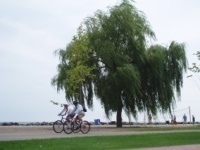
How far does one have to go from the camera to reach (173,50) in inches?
1409

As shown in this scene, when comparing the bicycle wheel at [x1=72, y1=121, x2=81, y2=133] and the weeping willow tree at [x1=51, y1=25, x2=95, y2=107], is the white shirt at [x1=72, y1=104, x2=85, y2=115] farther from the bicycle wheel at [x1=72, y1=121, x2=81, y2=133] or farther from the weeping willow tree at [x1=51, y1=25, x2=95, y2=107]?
the weeping willow tree at [x1=51, y1=25, x2=95, y2=107]

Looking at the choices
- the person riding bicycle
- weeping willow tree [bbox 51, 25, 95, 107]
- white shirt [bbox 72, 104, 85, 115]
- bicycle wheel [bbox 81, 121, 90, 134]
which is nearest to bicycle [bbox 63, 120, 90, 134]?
bicycle wheel [bbox 81, 121, 90, 134]

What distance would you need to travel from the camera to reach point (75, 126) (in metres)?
23.1

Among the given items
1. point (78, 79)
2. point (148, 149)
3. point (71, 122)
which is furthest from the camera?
point (78, 79)

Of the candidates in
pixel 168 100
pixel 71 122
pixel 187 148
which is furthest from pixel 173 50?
pixel 187 148

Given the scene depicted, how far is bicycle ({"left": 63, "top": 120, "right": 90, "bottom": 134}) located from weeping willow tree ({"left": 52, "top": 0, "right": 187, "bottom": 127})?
937 cm

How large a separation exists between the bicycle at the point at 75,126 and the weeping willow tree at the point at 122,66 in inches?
369

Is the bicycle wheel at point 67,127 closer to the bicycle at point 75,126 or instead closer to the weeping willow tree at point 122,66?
the bicycle at point 75,126

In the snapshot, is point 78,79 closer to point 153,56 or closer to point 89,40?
point 89,40

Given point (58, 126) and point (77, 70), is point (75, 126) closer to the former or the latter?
point (58, 126)

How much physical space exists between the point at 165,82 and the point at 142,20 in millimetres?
5876

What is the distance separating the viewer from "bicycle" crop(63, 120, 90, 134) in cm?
2295

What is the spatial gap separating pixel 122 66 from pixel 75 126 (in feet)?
37.4

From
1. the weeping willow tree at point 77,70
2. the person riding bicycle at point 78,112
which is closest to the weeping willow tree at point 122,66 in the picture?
the weeping willow tree at point 77,70
